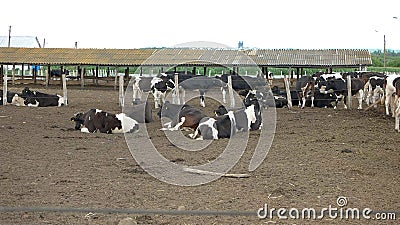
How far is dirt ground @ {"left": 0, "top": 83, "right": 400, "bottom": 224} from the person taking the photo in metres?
7.55

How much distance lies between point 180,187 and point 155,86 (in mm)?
16008

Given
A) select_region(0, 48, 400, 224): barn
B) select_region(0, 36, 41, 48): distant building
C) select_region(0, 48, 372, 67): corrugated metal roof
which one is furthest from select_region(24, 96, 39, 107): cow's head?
select_region(0, 36, 41, 48): distant building

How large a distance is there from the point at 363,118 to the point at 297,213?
44.5 feet

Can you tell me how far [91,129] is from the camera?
16.0 metres

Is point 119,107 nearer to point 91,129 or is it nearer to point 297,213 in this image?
point 91,129

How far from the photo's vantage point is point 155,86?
25016 millimetres

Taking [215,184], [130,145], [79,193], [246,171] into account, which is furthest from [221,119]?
[79,193]

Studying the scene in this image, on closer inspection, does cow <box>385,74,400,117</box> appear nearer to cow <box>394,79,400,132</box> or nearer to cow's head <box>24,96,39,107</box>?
cow <box>394,79,400,132</box>

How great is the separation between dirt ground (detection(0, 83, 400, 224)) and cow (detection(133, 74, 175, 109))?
8.23 meters

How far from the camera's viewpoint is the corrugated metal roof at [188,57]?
4088 centimetres
